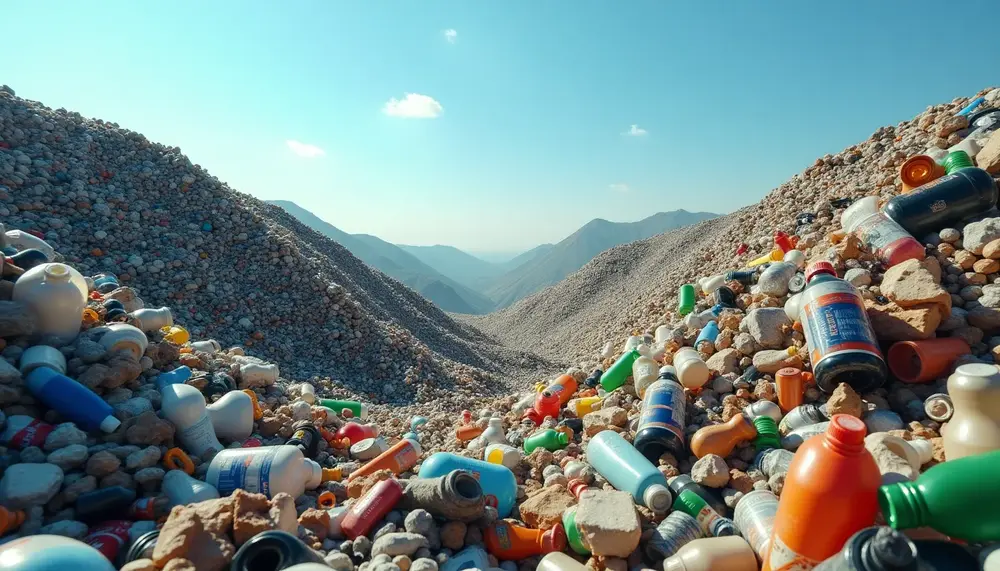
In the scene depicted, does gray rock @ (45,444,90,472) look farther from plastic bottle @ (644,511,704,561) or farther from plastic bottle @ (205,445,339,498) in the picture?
plastic bottle @ (644,511,704,561)

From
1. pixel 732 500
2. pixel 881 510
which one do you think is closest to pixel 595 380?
pixel 732 500

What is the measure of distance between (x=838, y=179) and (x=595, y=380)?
17.5 feet

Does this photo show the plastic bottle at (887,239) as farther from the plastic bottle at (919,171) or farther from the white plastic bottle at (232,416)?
the white plastic bottle at (232,416)

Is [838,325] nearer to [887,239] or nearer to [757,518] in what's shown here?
[757,518]

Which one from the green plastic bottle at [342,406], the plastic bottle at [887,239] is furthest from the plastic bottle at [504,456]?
the plastic bottle at [887,239]

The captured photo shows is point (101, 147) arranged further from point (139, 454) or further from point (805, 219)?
point (805, 219)

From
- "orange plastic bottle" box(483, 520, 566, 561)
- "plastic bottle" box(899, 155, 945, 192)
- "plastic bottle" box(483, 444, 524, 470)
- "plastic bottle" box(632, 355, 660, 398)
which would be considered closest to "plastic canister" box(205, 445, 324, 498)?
"orange plastic bottle" box(483, 520, 566, 561)

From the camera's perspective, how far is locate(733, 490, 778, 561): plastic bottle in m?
2.30

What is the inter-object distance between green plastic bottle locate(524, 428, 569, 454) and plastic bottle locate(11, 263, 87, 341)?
3424 mm

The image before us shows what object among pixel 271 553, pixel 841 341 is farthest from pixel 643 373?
pixel 271 553

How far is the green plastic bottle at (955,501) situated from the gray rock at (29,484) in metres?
3.77

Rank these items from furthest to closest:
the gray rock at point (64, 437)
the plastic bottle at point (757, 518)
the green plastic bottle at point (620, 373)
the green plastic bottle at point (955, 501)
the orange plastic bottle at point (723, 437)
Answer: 1. the green plastic bottle at point (620, 373)
2. the orange plastic bottle at point (723, 437)
3. the gray rock at point (64, 437)
4. the plastic bottle at point (757, 518)
5. the green plastic bottle at point (955, 501)

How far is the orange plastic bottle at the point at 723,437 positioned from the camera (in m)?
3.06

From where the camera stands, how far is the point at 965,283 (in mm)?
3508
